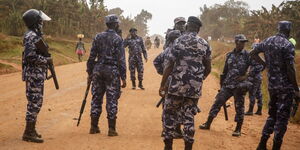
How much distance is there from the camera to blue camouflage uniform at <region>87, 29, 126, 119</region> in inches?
297

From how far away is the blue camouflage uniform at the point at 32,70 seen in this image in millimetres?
6930

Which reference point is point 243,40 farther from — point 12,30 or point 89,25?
point 89,25

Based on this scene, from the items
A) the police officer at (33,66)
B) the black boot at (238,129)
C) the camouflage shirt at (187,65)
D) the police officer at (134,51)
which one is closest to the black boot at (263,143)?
the black boot at (238,129)

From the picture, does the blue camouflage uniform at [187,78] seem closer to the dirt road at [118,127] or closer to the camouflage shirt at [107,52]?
the dirt road at [118,127]

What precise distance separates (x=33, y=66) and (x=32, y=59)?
5.9 inches

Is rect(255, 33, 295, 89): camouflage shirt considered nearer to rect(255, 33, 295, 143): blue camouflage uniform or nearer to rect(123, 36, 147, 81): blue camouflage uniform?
rect(255, 33, 295, 143): blue camouflage uniform

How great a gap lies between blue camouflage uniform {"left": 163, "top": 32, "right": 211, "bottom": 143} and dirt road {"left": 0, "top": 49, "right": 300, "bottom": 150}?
47.4 inches

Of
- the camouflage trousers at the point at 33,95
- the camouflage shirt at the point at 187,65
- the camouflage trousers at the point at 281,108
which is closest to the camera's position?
the camouflage shirt at the point at 187,65

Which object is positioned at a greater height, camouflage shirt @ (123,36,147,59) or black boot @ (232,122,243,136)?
camouflage shirt @ (123,36,147,59)

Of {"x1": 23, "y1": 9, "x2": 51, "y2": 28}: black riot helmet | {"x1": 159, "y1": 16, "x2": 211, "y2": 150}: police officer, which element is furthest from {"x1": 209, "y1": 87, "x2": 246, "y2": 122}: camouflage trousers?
{"x1": 23, "y1": 9, "x2": 51, "y2": 28}: black riot helmet

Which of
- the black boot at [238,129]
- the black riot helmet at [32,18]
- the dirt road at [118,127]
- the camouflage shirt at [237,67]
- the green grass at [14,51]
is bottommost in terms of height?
the dirt road at [118,127]

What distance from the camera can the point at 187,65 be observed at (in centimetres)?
607

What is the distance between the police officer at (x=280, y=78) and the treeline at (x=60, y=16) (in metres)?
26.7

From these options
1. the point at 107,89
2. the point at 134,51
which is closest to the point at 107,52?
the point at 107,89
